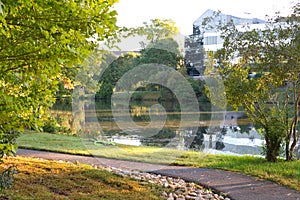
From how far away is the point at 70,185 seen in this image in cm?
542

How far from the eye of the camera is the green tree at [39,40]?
2.35 metres

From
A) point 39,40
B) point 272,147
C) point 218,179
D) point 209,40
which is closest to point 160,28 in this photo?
point 272,147

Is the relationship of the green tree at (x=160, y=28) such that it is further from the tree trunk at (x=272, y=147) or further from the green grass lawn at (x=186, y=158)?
the tree trunk at (x=272, y=147)

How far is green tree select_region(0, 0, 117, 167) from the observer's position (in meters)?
2.35

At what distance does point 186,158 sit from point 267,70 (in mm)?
2837

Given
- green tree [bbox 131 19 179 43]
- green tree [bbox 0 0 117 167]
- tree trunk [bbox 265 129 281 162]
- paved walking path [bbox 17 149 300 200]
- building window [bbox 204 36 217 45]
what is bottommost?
paved walking path [bbox 17 149 300 200]

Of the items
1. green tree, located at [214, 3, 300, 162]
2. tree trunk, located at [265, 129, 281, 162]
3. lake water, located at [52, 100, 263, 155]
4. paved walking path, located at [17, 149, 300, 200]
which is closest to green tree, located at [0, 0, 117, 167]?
paved walking path, located at [17, 149, 300, 200]

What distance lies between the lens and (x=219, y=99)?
910 centimetres

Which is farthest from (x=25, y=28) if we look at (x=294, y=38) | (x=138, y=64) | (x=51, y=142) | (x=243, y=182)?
(x=138, y=64)

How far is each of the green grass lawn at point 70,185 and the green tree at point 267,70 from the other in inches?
129

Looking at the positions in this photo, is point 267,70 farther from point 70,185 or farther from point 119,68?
point 119,68

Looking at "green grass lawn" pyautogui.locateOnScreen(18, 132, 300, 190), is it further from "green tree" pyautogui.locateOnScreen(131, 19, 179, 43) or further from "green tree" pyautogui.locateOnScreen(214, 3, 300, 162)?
"green tree" pyautogui.locateOnScreen(131, 19, 179, 43)

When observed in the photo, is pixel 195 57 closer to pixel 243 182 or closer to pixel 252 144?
pixel 252 144

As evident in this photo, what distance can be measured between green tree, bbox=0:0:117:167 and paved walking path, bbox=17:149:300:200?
3978mm
